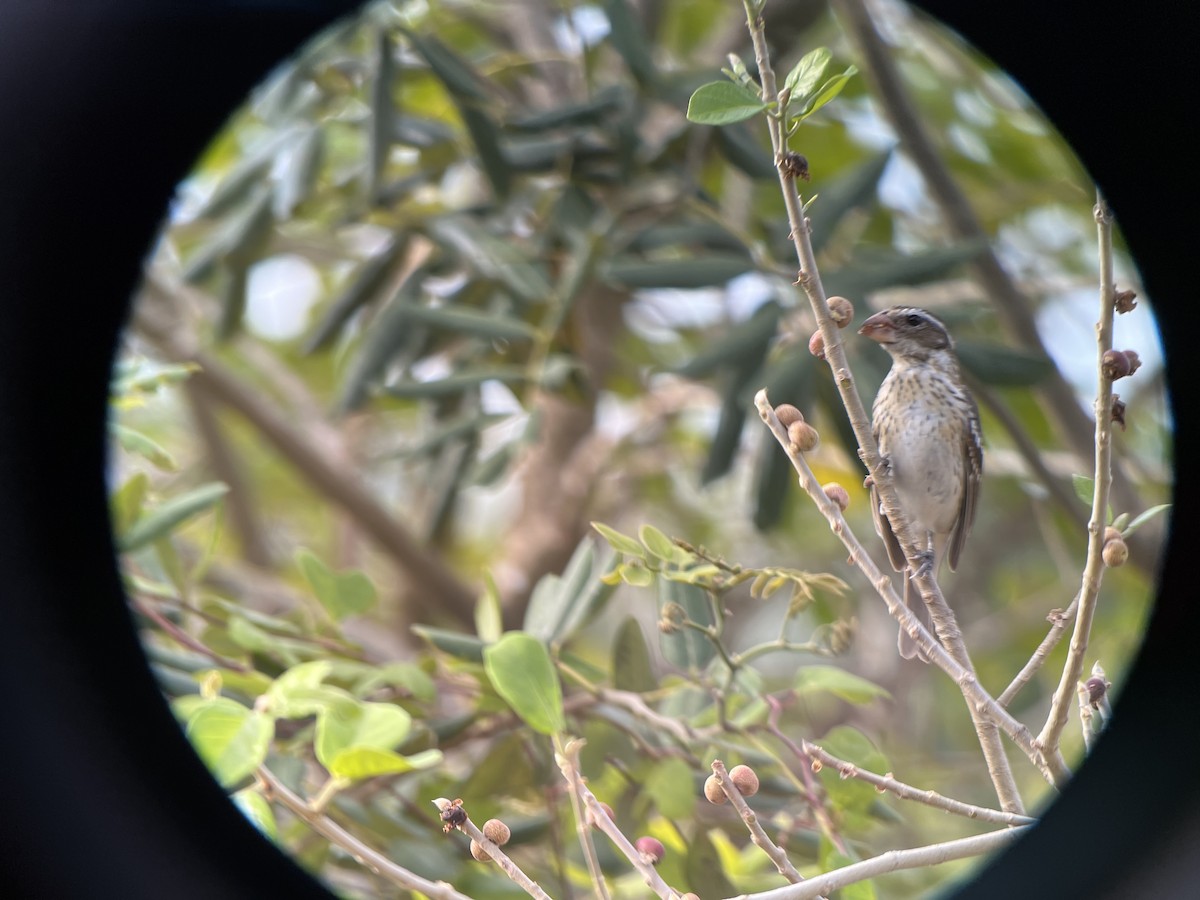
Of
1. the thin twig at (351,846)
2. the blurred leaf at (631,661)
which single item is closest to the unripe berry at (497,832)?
the thin twig at (351,846)

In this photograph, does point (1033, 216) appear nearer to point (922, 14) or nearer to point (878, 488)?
point (922, 14)

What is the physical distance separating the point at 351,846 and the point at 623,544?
0.25 metres

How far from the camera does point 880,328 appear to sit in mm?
889

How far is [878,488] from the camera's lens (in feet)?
2.36

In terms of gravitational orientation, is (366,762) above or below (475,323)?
below

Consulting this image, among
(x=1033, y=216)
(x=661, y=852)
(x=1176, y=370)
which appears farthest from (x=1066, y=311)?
(x=661, y=852)

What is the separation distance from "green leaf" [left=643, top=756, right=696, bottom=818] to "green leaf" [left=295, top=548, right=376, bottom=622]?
307 millimetres

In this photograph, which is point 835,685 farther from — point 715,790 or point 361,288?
point 361,288

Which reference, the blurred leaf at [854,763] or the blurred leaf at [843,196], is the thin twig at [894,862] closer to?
the blurred leaf at [854,763]

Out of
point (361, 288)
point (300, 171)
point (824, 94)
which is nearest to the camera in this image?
point (824, 94)

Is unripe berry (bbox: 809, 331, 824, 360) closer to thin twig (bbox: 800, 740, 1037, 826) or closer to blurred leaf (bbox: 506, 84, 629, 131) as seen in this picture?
thin twig (bbox: 800, 740, 1037, 826)

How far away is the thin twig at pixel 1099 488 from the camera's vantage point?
62 cm

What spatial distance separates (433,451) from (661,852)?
0.61 m

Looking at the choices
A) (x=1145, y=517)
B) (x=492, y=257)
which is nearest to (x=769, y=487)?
(x=492, y=257)
